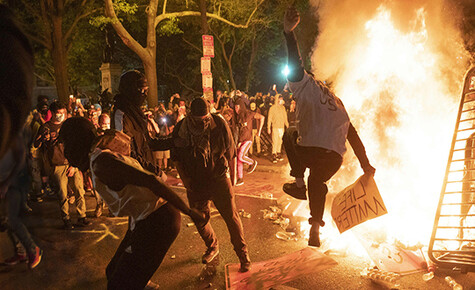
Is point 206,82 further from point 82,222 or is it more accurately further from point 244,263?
point 244,263

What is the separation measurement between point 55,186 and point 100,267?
2119mm

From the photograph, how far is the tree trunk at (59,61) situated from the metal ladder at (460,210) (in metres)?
18.9

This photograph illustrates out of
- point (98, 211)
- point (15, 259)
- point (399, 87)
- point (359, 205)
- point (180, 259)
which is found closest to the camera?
point (15, 259)

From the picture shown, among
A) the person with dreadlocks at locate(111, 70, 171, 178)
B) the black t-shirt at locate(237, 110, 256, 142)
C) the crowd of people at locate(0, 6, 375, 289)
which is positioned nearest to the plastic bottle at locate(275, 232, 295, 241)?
the crowd of people at locate(0, 6, 375, 289)

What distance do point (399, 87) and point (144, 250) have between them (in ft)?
17.9

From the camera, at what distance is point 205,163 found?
4324mm

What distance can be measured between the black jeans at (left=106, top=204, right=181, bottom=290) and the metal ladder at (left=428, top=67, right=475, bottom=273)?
106 inches

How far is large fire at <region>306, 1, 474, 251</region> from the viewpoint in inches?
234

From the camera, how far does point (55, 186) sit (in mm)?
6367

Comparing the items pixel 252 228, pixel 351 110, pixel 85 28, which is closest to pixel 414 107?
pixel 351 110

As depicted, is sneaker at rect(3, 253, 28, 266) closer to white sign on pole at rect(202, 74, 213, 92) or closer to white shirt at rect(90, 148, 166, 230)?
white shirt at rect(90, 148, 166, 230)

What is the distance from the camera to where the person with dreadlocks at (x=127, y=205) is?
2654 mm

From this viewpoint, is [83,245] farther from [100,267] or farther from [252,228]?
[252,228]

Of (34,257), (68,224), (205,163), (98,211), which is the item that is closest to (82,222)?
(68,224)
